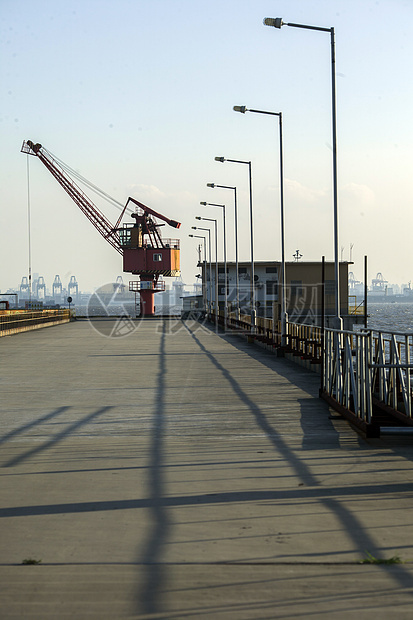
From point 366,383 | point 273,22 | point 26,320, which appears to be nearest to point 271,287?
point 26,320

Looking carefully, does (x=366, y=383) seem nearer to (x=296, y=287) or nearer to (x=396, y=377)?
(x=396, y=377)

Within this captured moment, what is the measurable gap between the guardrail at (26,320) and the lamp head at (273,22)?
24511mm

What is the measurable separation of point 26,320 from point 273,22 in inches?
1259

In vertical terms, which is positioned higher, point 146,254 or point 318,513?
point 146,254

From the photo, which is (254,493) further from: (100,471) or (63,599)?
(63,599)

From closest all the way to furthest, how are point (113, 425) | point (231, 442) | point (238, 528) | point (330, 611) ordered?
point (330, 611) → point (238, 528) → point (231, 442) → point (113, 425)

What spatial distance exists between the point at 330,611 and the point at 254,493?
2.63 metres

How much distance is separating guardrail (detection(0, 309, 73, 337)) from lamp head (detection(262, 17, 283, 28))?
24.5 metres

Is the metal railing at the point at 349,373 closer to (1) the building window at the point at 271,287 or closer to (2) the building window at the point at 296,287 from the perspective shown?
(1) the building window at the point at 271,287

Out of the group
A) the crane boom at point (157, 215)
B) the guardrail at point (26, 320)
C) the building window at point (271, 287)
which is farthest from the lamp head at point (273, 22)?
the building window at point (271, 287)

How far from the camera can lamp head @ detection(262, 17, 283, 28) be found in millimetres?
20172

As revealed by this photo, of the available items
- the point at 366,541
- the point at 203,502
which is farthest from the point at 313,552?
the point at 203,502

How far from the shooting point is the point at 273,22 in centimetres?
2030

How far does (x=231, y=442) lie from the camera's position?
9.55 m
